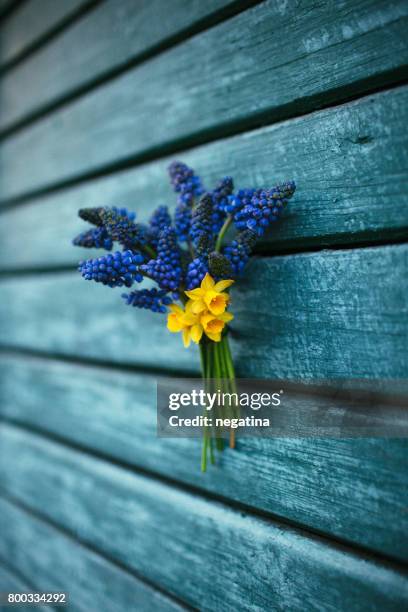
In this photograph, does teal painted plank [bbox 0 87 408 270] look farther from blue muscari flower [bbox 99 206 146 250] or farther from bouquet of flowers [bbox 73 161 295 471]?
blue muscari flower [bbox 99 206 146 250]

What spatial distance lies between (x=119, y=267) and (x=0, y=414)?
105cm

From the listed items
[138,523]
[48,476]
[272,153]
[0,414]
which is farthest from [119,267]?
[0,414]

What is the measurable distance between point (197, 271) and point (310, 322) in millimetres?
186

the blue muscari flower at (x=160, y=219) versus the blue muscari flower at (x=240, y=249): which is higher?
the blue muscari flower at (x=160, y=219)

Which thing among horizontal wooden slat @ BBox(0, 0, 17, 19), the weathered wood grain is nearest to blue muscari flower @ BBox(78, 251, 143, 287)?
the weathered wood grain

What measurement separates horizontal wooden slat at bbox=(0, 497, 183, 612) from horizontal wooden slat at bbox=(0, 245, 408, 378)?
0.46 metres

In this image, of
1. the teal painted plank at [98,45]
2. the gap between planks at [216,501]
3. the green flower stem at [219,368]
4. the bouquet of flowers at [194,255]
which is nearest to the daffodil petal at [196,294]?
the bouquet of flowers at [194,255]

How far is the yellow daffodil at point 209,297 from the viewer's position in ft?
2.10

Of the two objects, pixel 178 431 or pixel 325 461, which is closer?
pixel 325 461

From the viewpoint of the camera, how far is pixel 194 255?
71cm

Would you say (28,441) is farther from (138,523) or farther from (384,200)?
(384,200)

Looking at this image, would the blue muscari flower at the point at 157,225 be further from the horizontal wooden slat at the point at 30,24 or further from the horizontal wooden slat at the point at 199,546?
the horizontal wooden slat at the point at 30,24

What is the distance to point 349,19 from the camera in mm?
656

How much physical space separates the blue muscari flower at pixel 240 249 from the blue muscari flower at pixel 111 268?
0.45 ft
